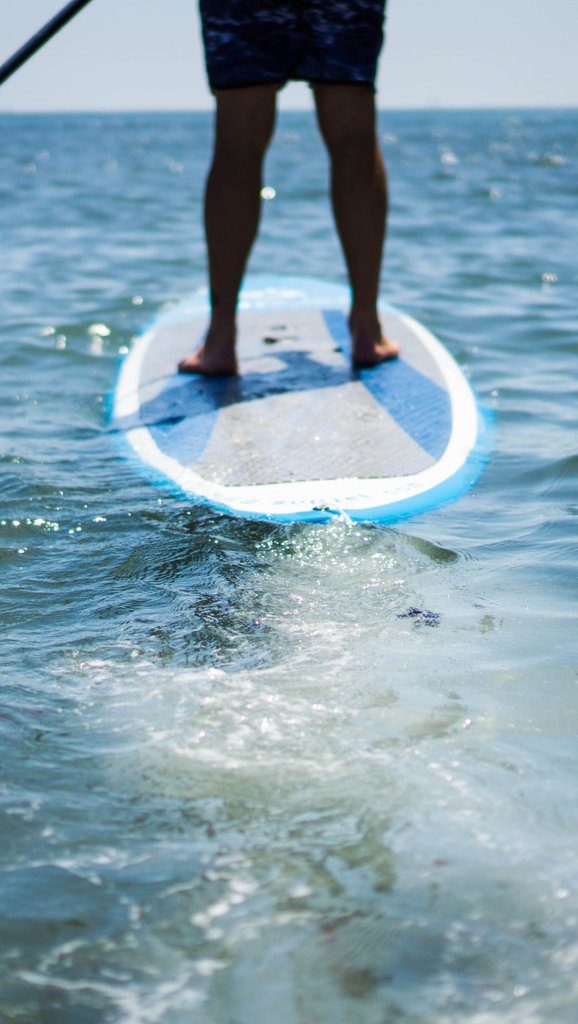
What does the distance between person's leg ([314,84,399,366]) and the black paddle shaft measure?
738 mm

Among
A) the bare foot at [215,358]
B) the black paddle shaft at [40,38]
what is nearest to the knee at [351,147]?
the bare foot at [215,358]

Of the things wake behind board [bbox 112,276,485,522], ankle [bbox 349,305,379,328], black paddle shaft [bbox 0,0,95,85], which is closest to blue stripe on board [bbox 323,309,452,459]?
wake behind board [bbox 112,276,485,522]

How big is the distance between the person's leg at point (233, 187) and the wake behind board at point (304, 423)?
32cm

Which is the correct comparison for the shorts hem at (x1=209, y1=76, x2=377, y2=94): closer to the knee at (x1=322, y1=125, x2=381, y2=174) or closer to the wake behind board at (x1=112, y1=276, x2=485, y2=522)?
the knee at (x1=322, y1=125, x2=381, y2=174)

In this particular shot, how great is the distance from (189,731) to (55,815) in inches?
10.5

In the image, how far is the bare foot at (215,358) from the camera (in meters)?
3.45

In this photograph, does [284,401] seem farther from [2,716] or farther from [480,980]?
[480,980]

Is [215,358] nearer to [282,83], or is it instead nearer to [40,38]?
[282,83]

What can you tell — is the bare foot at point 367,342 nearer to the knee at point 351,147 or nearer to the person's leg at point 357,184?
the person's leg at point 357,184

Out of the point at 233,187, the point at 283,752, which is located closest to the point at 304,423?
the point at 233,187

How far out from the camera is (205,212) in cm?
325

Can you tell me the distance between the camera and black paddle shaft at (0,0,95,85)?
290 centimetres

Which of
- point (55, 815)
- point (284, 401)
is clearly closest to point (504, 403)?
point (284, 401)

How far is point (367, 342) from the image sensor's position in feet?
11.8
